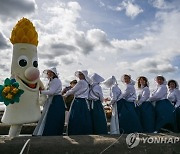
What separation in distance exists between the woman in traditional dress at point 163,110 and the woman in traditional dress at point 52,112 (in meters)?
2.13

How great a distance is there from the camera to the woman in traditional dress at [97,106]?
21.3 feet

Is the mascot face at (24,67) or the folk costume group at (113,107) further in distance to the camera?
the folk costume group at (113,107)

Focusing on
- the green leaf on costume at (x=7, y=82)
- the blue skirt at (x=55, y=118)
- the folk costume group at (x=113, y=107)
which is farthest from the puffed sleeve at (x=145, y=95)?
the green leaf on costume at (x=7, y=82)

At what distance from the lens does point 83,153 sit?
470cm

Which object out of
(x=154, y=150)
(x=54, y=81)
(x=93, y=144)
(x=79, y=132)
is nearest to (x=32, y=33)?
(x=54, y=81)

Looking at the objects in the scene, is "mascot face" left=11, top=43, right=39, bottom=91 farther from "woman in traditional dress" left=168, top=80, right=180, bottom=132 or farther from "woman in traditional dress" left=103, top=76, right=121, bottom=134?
"woman in traditional dress" left=168, top=80, right=180, bottom=132

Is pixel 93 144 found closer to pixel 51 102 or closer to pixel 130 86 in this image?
pixel 51 102

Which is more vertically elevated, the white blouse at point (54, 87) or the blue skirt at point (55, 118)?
the white blouse at point (54, 87)

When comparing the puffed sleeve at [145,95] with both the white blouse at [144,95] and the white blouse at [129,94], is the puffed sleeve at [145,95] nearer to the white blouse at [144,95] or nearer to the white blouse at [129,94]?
the white blouse at [144,95]

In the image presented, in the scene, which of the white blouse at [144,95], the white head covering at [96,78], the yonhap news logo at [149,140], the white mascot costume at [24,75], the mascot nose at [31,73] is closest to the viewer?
the yonhap news logo at [149,140]

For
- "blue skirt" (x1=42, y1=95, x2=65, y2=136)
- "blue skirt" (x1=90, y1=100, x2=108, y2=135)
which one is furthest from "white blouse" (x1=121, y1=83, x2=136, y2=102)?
"blue skirt" (x1=42, y1=95, x2=65, y2=136)

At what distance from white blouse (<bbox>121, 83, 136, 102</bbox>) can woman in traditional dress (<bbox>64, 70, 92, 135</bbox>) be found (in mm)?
964

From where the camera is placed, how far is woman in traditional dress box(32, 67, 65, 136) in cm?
628

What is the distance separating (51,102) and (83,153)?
6.43 feet
